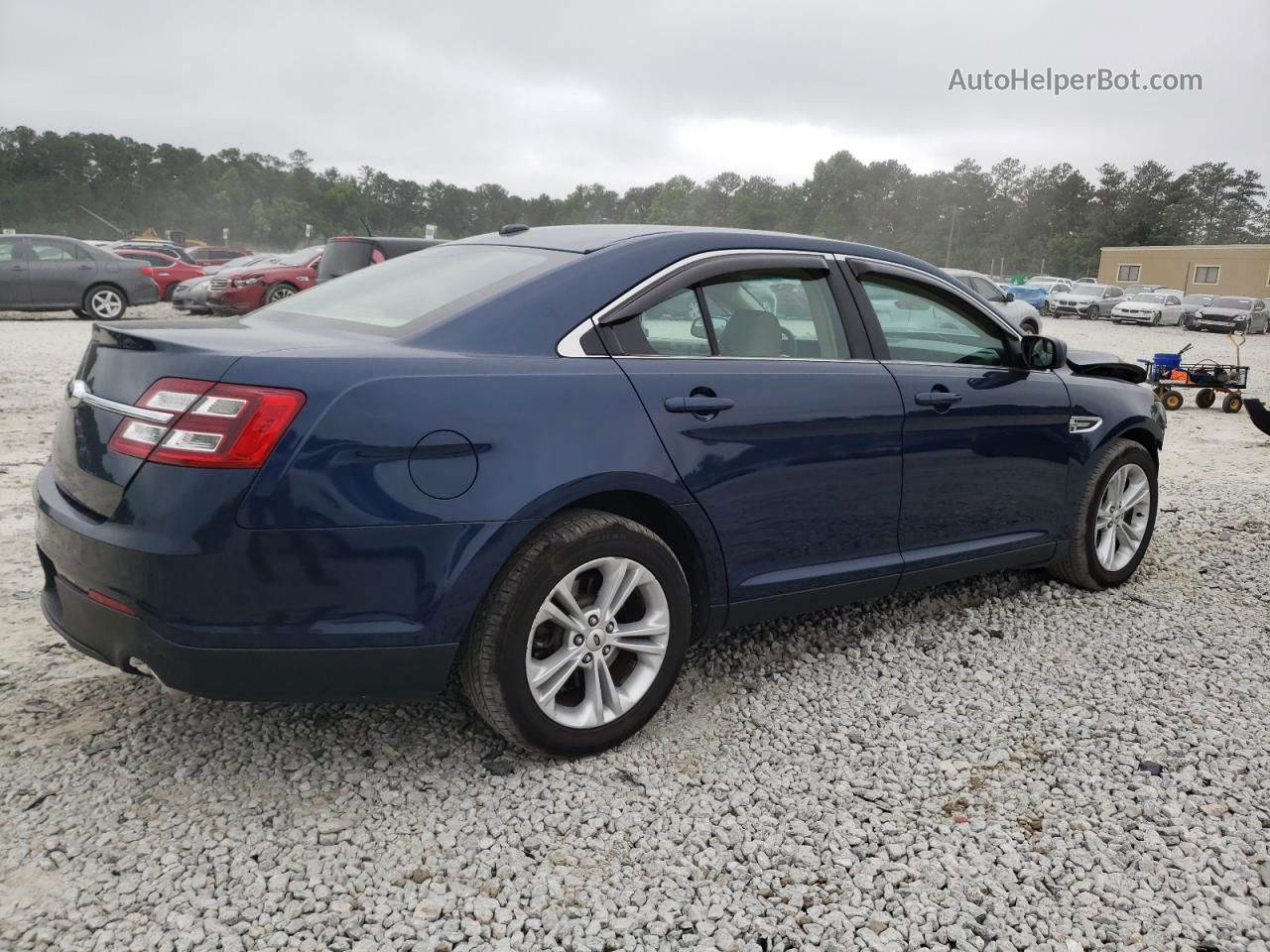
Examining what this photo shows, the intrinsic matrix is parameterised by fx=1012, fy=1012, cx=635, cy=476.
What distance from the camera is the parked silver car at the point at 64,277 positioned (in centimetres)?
1689

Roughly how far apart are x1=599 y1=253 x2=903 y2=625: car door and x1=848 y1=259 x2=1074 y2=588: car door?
12 centimetres

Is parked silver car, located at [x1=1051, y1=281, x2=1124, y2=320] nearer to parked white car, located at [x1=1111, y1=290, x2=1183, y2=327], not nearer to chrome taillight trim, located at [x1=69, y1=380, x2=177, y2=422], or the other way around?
parked white car, located at [x1=1111, y1=290, x2=1183, y2=327]

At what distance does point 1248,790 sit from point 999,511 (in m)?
1.39

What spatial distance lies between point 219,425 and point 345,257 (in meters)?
11.8

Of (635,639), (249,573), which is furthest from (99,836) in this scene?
(635,639)

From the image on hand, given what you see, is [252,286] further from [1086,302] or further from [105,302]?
[1086,302]

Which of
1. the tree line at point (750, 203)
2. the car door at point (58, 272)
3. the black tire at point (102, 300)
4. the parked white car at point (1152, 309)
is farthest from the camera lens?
the tree line at point (750, 203)

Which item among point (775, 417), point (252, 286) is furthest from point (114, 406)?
point (252, 286)

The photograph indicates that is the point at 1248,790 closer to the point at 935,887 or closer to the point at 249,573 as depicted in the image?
the point at 935,887

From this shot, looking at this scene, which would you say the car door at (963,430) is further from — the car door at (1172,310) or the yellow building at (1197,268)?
the yellow building at (1197,268)

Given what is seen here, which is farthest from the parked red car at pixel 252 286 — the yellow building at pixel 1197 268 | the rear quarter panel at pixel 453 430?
the yellow building at pixel 1197 268

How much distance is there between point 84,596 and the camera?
2.59 meters

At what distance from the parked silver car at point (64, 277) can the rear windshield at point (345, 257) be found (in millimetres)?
→ 5931

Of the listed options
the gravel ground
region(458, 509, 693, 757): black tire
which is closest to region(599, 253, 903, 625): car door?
region(458, 509, 693, 757): black tire
